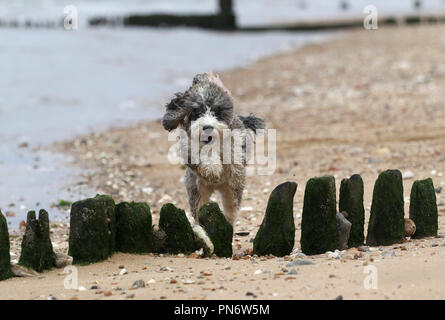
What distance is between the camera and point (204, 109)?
7.83 m

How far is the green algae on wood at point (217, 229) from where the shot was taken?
23.5ft

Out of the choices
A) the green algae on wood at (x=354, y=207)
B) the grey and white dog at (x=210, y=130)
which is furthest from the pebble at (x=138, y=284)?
the grey and white dog at (x=210, y=130)

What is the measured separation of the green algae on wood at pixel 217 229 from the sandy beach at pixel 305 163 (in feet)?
0.48

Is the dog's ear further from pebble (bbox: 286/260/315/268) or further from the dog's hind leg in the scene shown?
pebble (bbox: 286/260/315/268)

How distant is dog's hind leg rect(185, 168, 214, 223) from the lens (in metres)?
8.48

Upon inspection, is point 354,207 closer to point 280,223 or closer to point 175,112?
point 280,223

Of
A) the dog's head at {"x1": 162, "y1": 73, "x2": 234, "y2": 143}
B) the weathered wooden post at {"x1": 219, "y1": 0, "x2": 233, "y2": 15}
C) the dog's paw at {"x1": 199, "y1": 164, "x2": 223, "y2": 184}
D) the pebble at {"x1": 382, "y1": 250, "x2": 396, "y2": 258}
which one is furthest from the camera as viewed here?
the weathered wooden post at {"x1": 219, "y1": 0, "x2": 233, "y2": 15}

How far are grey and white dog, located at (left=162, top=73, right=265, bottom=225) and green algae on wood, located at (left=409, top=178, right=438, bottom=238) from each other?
1847 millimetres

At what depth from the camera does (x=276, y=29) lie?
38.2 meters

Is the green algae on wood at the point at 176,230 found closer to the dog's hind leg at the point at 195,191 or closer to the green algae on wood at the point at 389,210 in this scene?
the dog's hind leg at the point at 195,191

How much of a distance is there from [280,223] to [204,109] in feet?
4.80

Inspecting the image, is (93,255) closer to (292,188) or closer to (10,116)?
(292,188)

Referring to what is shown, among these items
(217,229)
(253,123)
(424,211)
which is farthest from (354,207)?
(253,123)

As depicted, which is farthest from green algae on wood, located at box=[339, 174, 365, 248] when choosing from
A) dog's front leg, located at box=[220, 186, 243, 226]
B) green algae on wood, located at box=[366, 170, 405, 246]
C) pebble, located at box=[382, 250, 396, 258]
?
dog's front leg, located at box=[220, 186, 243, 226]
